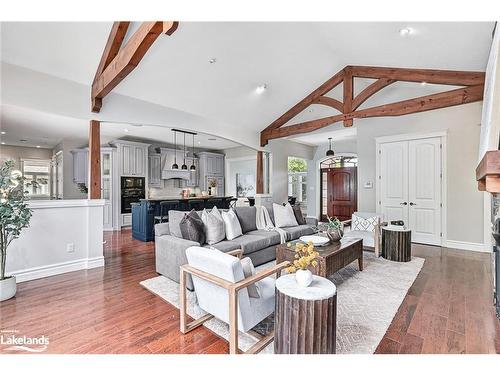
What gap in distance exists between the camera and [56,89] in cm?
357

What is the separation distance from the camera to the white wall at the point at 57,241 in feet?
10.9

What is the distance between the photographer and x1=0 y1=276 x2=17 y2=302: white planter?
274 cm

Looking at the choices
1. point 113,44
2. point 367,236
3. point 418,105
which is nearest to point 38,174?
point 113,44

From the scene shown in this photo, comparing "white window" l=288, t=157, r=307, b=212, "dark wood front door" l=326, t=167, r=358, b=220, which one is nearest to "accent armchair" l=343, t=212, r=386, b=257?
"dark wood front door" l=326, t=167, r=358, b=220

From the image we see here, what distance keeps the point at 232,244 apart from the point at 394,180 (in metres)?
4.26

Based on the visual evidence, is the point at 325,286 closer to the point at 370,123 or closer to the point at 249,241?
the point at 249,241

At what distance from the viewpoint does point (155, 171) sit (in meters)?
8.38

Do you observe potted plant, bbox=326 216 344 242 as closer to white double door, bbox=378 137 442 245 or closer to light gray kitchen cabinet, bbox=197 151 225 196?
white double door, bbox=378 137 442 245

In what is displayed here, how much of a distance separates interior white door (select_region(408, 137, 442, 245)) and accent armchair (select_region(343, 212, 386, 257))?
1.50 meters

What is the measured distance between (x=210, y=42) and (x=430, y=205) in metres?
5.24

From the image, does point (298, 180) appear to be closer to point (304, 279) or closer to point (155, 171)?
point (155, 171)

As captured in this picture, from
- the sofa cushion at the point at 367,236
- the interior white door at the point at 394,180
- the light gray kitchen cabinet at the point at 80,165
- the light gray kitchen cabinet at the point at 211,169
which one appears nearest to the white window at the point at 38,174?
the light gray kitchen cabinet at the point at 80,165

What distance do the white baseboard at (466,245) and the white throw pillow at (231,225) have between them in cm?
431

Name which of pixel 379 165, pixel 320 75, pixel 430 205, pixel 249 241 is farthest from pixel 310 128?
pixel 249 241
